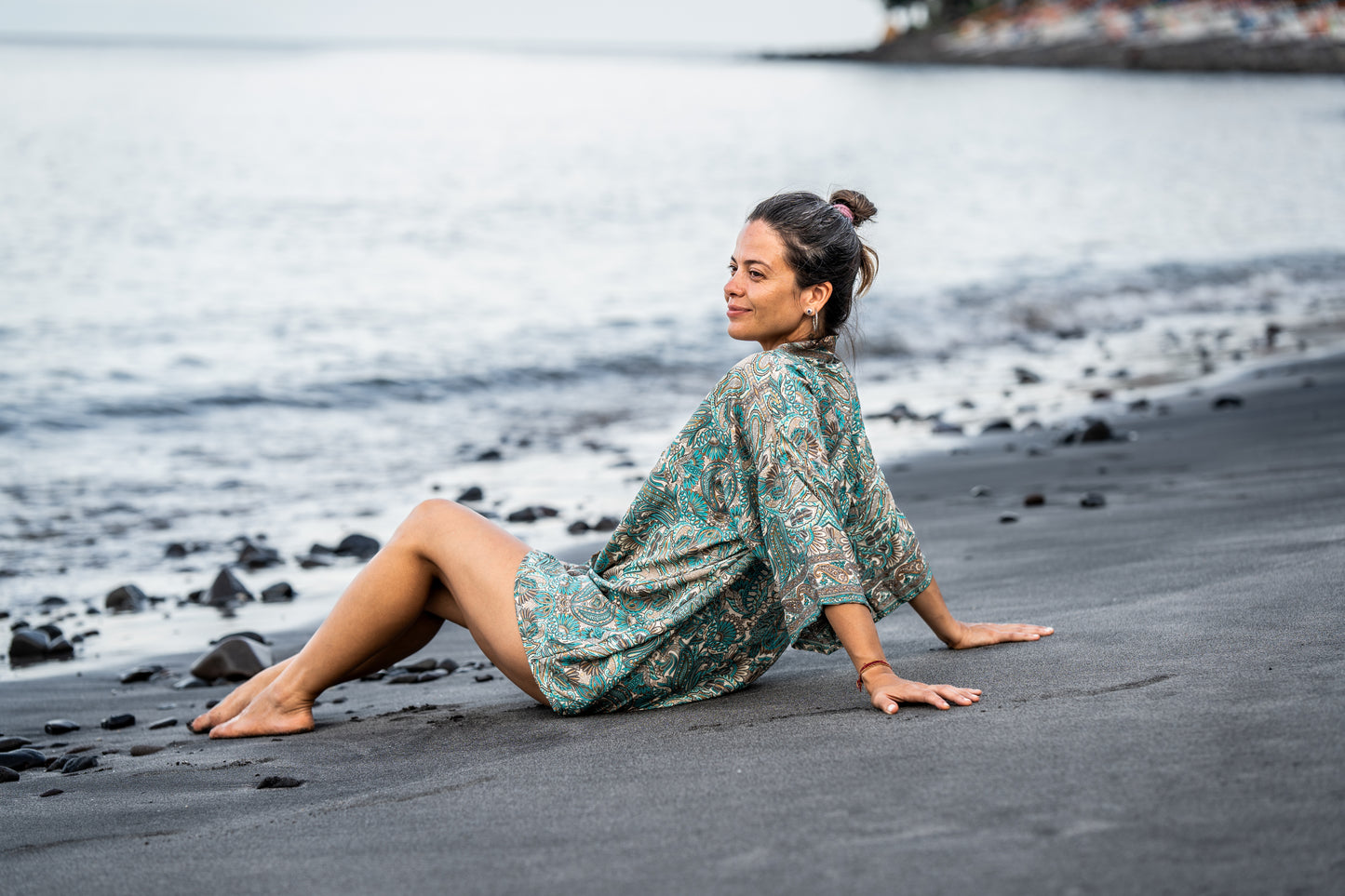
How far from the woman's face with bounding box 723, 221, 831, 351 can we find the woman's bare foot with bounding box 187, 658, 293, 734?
1.78 meters

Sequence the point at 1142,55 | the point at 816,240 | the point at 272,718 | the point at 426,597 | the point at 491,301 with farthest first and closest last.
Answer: the point at 1142,55, the point at 491,301, the point at 272,718, the point at 426,597, the point at 816,240

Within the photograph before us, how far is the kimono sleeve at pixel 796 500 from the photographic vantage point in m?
2.89

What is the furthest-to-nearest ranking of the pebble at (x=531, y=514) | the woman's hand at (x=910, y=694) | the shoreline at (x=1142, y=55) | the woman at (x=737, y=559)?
the shoreline at (x=1142, y=55), the pebble at (x=531, y=514), the woman at (x=737, y=559), the woman's hand at (x=910, y=694)

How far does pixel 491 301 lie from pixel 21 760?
13605 millimetres

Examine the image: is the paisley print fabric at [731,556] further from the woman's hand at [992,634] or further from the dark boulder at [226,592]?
the dark boulder at [226,592]

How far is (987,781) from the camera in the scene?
2.27m

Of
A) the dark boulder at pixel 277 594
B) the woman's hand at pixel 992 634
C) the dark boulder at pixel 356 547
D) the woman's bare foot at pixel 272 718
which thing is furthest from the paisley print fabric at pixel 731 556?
the dark boulder at pixel 356 547

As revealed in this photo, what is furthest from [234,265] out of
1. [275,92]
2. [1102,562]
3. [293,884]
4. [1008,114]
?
[275,92]

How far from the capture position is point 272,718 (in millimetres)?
3615

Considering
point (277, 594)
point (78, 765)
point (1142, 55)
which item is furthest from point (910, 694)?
point (1142, 55)

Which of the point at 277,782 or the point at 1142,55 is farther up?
the point at 1142,55

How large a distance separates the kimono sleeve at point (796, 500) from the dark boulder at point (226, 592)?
352 cm

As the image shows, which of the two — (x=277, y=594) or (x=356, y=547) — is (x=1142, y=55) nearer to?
(x=356, y=547)

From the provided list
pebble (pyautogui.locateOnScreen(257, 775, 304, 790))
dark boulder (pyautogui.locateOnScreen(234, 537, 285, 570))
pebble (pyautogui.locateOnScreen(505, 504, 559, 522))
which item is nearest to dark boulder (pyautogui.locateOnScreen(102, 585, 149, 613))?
dark boulder (pyautogui.locateOnScreen(234, 537, 285, 570))
